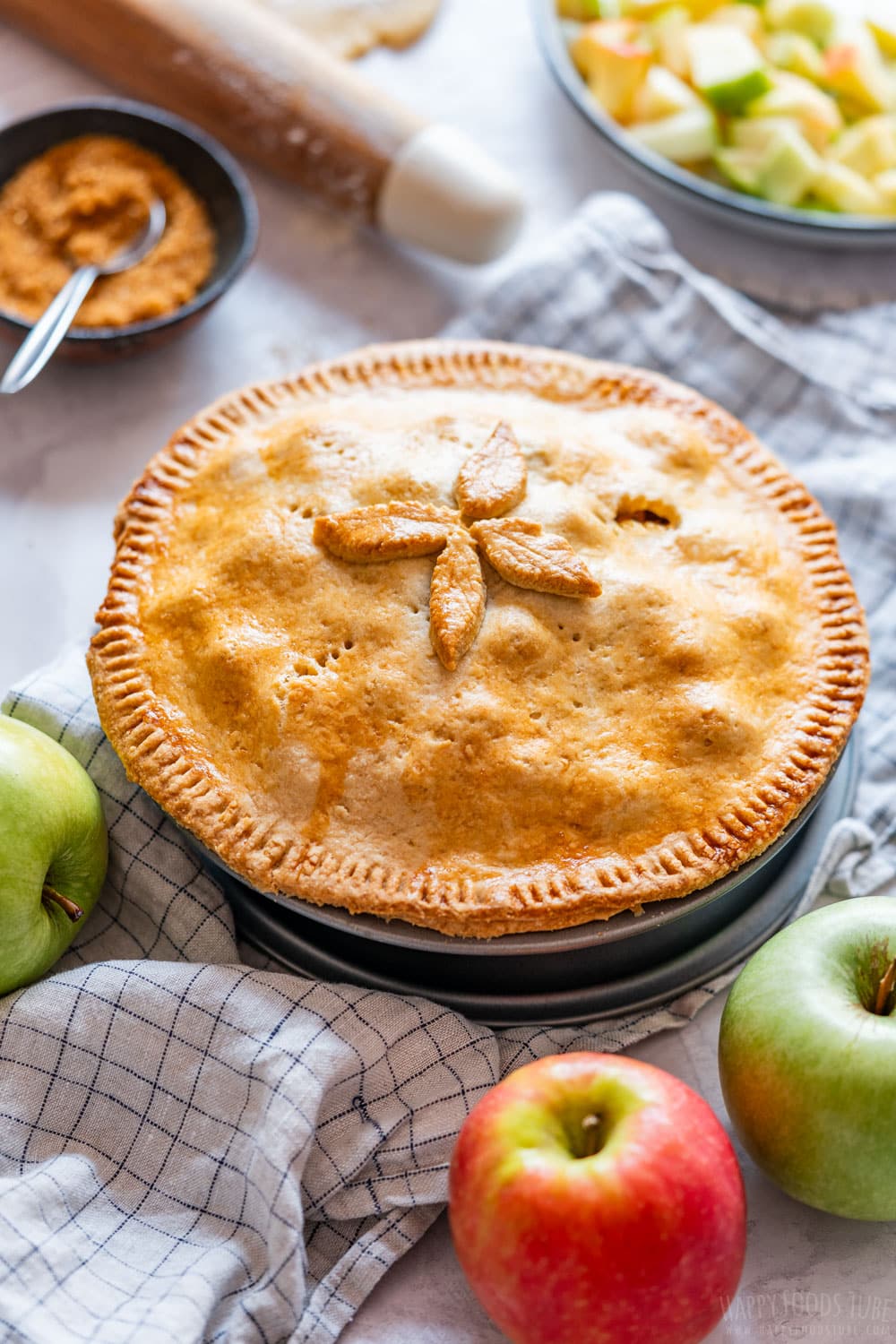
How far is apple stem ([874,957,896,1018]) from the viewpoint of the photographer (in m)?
1.43

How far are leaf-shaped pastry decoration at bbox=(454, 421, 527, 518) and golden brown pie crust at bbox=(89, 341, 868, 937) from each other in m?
0.02

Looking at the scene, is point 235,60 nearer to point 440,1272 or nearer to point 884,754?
point 884,754

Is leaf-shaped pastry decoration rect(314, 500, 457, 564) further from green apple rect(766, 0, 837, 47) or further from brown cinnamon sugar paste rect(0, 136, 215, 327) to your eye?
green apple rect(766, 0, 837, 47)

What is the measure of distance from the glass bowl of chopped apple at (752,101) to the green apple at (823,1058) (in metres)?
1.46

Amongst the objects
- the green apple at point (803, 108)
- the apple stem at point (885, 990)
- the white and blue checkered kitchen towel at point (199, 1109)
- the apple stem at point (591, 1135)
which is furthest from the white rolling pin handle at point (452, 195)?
the apple stem at point (591, 1135)

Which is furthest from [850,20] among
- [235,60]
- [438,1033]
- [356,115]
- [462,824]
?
[438,1033]

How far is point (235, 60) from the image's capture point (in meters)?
2.41

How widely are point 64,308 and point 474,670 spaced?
106cm

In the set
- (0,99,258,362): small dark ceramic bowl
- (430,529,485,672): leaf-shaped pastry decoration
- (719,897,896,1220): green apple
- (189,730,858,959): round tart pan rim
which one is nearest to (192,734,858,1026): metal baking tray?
(189,730,858,959): round tart pan rim

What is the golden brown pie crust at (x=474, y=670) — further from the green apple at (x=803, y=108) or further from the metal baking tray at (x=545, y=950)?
the green apple at (x=803, y=108)

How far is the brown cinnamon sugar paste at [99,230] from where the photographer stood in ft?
7.17

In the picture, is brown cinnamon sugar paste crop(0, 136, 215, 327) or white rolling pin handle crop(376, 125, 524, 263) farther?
white rolling pin handle crop(376, 125, 524, 263)

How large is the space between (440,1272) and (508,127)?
225cm

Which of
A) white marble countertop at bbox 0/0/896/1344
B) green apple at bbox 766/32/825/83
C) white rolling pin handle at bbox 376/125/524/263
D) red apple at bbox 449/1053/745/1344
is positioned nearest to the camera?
red apple at bbox 449/1053/745/1344
